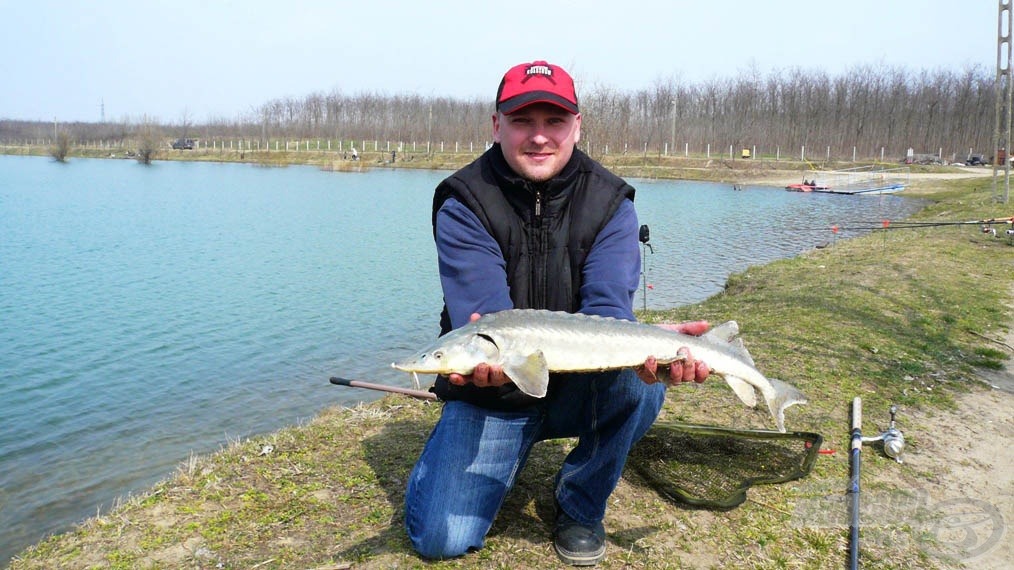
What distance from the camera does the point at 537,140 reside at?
3.51m

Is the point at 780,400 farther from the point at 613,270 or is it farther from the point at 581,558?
the point at 581,558

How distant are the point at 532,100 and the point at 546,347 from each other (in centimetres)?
120

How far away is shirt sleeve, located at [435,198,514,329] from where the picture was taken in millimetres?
3332

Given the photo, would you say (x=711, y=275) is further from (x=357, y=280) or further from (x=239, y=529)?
(x=239, y=529)

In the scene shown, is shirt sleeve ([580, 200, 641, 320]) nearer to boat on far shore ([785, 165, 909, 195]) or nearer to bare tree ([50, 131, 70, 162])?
boat on far shore ([785, 165, 909, 195])

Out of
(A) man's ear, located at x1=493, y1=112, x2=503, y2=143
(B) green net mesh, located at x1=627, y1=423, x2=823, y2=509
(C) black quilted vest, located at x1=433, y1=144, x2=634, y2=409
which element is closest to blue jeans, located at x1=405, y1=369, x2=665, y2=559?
(C) black quilted vest, located at x1=433, y1=144, x2=634, y2=409

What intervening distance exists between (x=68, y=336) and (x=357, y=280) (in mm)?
6163

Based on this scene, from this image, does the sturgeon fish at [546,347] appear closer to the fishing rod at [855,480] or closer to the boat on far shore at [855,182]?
the fishing rod at [855,480]

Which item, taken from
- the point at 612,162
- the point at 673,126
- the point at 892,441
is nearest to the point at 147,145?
the point at 612,162

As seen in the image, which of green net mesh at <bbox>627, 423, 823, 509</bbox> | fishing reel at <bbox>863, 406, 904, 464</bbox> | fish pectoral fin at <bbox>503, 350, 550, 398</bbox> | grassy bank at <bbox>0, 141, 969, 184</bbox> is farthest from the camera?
grassy bank at <bbox>0, 141, 969, 184</bbox>

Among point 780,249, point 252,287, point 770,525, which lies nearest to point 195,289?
point 252,287

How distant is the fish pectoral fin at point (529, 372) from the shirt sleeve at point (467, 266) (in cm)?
41

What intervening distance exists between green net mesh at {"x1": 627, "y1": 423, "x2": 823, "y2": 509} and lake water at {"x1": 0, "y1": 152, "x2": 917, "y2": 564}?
4437 mm

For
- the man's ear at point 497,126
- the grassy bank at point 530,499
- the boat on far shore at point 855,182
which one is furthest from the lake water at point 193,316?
the boat on far shore at point 855,182
